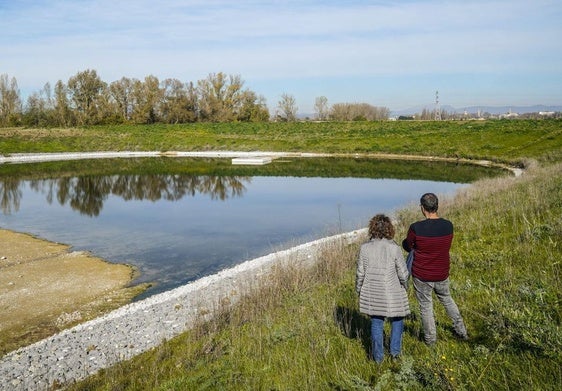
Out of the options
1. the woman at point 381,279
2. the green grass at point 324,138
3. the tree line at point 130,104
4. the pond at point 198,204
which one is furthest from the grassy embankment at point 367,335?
the tree line at point 130,104

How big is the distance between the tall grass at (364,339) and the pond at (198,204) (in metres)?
4.90

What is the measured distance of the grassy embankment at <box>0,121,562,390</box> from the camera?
16.1 ft

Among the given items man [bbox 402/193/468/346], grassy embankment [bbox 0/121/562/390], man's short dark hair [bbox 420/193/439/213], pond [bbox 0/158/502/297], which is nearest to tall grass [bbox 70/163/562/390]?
grassy embankment [bbox 0/121/562/390]

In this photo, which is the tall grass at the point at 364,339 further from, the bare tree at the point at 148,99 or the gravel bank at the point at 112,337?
the bare tree at the point at 148,99

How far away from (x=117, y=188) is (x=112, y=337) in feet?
82.7

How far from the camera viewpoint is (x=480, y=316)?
19.7 ft

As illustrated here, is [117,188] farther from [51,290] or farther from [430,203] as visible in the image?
[430,203]

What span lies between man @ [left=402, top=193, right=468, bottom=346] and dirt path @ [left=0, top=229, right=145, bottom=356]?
746 centimetres

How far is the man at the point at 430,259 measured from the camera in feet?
17.7

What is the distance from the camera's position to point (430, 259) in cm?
547

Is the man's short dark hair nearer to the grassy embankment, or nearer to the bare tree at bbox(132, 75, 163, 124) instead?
the grassy embankment

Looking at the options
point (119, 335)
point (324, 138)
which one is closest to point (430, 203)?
point (119, 335)

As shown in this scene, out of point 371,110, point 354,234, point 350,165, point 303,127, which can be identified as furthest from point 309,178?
point 371,110

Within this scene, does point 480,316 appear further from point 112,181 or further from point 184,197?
point 112,181
